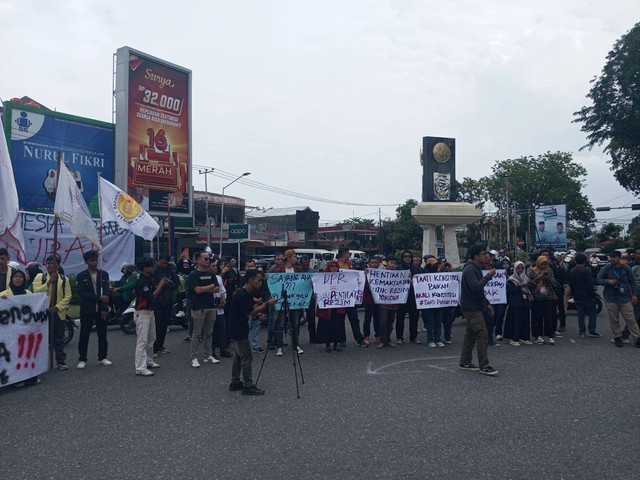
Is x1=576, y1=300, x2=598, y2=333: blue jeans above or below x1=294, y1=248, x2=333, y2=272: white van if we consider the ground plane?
below

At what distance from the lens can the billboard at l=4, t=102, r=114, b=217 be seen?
2112 centimetres

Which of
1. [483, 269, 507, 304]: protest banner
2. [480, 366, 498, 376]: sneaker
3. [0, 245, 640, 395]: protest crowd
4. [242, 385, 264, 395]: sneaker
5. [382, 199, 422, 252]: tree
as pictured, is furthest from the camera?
[382, 199, 422, 252]: tree

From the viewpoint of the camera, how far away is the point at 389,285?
34.0 ft

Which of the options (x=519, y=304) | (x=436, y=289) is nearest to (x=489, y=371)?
(x=436, y=289)

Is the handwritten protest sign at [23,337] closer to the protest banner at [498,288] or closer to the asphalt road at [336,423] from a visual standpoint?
the asphalt road at [336,423]

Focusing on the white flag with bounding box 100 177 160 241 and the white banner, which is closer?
the white flag with bounding box 100 177 160 241

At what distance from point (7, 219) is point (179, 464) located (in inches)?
188

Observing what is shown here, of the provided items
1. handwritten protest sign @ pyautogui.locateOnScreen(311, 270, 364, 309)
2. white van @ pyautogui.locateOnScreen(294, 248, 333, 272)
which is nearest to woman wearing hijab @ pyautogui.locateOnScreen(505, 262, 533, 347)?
handwritten protest sign @ pyautogui.locateOnScreen(311, 270, 364, 309)

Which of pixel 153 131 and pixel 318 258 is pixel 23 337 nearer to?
pixel 153 131

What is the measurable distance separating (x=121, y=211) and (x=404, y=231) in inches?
2178

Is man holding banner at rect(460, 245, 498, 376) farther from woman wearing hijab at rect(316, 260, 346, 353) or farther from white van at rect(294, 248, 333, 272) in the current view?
white van at rect(294, 248, 333, 272)

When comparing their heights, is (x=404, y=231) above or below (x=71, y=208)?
above

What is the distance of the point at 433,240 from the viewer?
31.1 m

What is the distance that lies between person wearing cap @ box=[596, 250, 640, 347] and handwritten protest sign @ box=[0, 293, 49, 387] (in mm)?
9536
